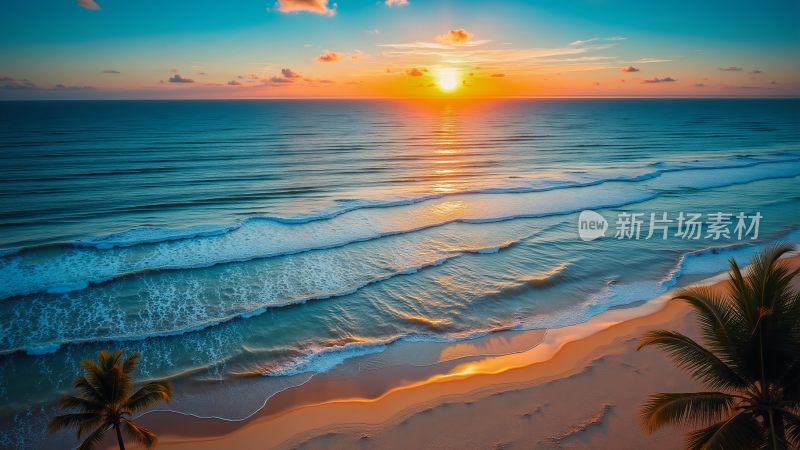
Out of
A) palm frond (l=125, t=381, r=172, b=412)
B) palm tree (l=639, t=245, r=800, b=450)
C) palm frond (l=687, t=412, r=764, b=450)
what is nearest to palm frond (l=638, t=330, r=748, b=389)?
palm tree (l=639, t=245, r=800, b=450)

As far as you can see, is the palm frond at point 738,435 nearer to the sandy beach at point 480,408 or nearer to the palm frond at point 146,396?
the sandy beach at point 480,408

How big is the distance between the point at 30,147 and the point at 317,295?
56.5 metres

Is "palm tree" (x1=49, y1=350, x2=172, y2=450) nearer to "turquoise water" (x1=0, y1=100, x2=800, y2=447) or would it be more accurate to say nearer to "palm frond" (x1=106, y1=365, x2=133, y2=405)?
"palm frond" (x1=106, y1=365, x2=133, y2=405)

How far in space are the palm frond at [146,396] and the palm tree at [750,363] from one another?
356 inches

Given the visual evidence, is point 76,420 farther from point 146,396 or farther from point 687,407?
point 687,407

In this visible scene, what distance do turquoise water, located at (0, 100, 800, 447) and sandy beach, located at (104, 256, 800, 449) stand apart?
141 cm

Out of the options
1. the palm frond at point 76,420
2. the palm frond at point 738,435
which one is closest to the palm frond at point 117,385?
the palm frond at point 76,420

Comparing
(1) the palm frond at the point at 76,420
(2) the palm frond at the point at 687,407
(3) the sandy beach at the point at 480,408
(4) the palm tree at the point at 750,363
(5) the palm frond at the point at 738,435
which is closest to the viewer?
(5) the palm frond at the point at 738,435

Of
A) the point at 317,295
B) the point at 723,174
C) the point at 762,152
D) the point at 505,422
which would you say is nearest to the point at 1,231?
the point at 317,295

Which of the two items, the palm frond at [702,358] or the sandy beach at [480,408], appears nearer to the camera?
the palm frond at [702,358]

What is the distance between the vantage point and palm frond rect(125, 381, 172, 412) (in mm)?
8508

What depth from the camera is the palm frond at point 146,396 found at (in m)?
8.51

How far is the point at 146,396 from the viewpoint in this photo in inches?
341

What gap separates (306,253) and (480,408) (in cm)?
1469
